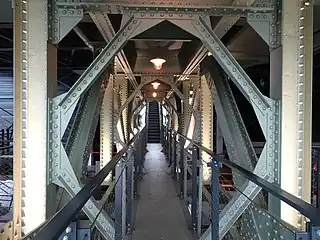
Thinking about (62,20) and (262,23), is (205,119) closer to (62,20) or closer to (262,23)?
(262,23)

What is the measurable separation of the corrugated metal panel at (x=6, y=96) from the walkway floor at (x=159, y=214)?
705 centimetres

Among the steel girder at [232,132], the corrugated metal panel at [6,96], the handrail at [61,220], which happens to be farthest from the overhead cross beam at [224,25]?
the corrugated metal panel at [6,96]

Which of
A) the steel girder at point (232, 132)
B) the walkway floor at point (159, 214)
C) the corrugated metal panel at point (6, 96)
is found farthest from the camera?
the corrugated metal panel at point (6, 96)

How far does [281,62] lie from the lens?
2744 mm

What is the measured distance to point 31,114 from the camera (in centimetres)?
266

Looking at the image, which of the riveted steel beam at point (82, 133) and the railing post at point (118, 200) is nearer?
the railing post at point (118, 200)

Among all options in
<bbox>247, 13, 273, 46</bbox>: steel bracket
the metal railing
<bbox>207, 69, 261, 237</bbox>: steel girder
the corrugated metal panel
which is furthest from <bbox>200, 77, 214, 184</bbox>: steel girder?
the corrugated metal panel

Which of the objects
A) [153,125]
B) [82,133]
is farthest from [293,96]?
[153,125]

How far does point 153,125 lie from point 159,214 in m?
21.8

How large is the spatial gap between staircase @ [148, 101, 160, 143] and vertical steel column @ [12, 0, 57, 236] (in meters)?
20.7

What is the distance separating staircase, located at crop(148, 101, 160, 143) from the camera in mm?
23766

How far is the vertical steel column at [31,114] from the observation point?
2641 millimetres

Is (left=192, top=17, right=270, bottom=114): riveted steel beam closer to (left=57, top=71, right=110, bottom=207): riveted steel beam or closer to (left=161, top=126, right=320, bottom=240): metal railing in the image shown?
(left=161, top=126, right=320, bottom=240): metal railing

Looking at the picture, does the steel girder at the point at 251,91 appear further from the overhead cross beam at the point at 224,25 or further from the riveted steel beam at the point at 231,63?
the overhead cross beam at the point at 224,25
